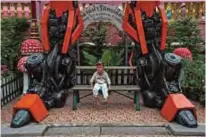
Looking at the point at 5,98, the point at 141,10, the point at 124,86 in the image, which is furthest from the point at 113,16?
the point at 5,98

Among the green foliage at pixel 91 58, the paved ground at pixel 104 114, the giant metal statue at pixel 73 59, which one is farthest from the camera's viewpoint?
the green foliage at pixel 91 58

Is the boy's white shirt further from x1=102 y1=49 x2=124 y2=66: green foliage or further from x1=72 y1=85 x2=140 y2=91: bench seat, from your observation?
x1=102 y1=49 x2=124 y2=66: green foliage

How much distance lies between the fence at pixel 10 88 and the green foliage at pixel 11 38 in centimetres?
68

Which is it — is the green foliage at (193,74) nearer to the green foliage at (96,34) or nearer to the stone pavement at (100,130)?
the stone pavement at (100,130)

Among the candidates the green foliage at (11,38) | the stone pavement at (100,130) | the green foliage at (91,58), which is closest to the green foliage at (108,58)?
the green foliage at (91,58)

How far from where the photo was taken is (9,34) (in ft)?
34.0

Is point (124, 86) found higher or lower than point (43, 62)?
lower

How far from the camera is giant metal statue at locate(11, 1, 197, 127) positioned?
775 centimetres

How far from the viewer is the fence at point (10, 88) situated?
342 inches

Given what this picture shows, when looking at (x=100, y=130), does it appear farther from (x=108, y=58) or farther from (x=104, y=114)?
(x=108, y=58)

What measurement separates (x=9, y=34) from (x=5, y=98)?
87.0 inches

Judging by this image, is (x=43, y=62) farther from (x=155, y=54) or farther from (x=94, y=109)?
(x=155, y=54)

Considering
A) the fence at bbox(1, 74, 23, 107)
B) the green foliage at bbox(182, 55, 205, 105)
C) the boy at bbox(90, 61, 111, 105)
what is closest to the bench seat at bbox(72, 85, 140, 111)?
the boy at bbox(90, 61, 111, 105)

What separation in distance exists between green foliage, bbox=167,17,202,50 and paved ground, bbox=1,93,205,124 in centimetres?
267
